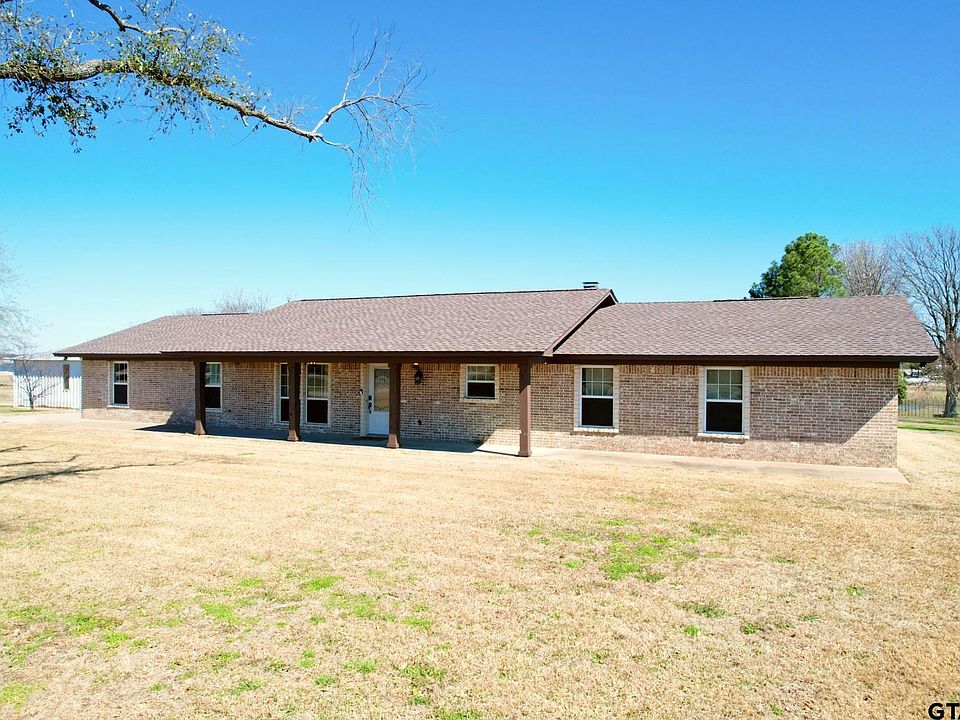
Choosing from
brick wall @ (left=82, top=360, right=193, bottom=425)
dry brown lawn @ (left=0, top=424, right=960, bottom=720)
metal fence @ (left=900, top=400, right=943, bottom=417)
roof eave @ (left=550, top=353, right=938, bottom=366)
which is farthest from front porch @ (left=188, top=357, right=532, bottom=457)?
metal fence @ (left=900, top=400, right=943, bottom=417)

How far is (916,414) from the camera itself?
121ft

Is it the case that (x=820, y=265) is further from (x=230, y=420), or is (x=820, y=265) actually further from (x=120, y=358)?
(x=120, y=358)

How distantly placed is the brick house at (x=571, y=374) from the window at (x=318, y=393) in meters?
0.04

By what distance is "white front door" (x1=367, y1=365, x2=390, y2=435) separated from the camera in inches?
738

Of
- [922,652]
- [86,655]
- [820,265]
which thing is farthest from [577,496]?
[820,265]

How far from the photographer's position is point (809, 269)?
32.9 metres

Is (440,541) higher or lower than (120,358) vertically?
lower

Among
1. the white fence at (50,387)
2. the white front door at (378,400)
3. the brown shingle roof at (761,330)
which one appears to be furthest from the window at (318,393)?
the white fence at (50,387)

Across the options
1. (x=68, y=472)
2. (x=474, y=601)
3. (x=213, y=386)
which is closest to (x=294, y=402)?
(x=213, y=386)

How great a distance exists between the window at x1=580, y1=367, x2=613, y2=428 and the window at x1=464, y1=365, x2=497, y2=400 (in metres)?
2.33

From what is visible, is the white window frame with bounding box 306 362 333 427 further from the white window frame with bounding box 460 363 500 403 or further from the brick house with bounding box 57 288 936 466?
the white window frame with bounding box 460 363 500 403

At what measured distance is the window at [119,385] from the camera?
932 inches

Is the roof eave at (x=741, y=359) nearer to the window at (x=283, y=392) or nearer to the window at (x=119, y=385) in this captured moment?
the window at (x=283, y=392)

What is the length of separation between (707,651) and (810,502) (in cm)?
622
